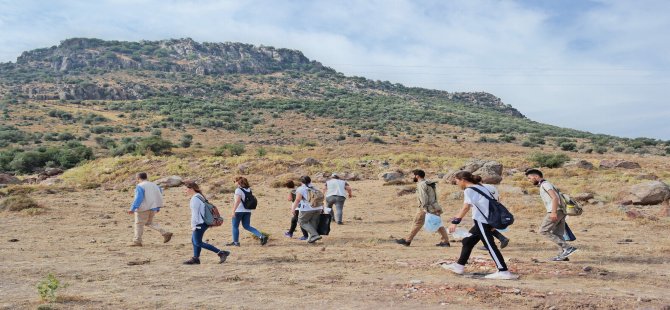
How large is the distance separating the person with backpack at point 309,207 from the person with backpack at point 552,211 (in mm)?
4615

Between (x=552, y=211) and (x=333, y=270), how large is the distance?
378 centimetres

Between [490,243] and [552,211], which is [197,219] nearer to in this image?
[490,243]

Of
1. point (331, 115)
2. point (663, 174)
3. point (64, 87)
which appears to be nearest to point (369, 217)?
point (663, 174)

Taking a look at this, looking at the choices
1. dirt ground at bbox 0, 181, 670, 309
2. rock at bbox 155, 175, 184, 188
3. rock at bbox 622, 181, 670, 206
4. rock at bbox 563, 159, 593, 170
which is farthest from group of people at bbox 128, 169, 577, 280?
rock at bbox 563, 159, 593, 170

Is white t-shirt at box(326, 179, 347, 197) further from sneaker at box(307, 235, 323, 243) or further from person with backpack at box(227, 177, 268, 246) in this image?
person with backpack at box(227, 177, 268, 246)

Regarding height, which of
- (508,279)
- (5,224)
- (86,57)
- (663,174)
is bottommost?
(5,224)

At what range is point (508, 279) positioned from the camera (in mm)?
7875

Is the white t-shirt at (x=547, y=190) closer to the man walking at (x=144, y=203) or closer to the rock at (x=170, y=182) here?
the man walking at (x=144, y=203)

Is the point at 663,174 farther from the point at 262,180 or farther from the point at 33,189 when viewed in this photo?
the point at 33,189

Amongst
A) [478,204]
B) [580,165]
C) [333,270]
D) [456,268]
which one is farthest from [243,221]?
[580,165]

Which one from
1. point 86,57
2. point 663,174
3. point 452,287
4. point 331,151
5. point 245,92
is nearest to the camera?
point 452,287

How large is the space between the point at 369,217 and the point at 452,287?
1072cm

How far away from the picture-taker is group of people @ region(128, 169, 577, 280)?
790cm

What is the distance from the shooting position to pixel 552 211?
905cm
